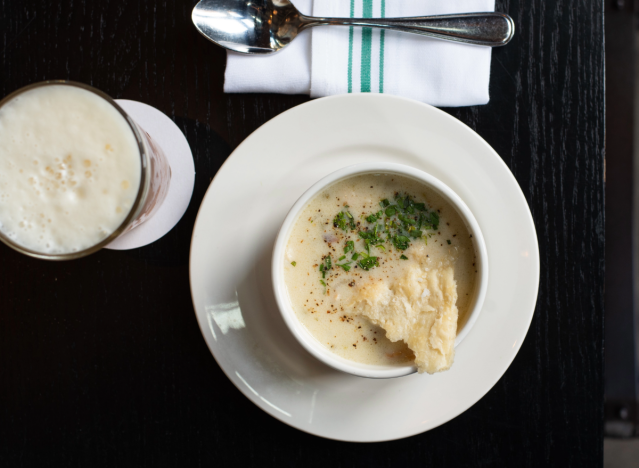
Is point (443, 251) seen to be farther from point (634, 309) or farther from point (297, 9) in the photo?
point (634, 309)

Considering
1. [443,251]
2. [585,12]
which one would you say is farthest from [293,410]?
[585,12]

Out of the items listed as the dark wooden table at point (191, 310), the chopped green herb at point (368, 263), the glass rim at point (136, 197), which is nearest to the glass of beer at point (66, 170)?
the glass rim at point (136, 197)

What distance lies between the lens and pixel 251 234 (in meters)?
1.40

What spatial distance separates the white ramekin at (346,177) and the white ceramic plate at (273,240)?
0.17 metres

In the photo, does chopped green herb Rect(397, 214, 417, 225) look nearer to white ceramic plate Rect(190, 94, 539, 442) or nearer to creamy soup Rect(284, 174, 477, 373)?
creamy soup Rect(284, 174, 477, 373)

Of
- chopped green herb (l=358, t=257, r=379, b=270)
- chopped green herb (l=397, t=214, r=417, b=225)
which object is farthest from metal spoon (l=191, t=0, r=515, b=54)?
chopped green herb (l=358, t=257, r=379, b=270)

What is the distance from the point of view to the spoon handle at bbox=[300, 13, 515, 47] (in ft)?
4.94

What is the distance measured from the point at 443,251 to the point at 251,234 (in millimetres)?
590

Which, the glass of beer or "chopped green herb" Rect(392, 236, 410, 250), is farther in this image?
"chopped green herb" Rect(392, 236, 410, 250)

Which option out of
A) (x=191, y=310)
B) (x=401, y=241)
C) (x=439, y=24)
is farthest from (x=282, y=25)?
(x=191, y=310)

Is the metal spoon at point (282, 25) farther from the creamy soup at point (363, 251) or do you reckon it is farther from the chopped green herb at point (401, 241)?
the chopped green herb at point (401, 241)

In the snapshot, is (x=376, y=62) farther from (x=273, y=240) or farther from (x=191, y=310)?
(x=191, y=310)

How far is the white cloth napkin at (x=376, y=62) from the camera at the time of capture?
4.98 feet

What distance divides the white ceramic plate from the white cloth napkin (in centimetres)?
20
